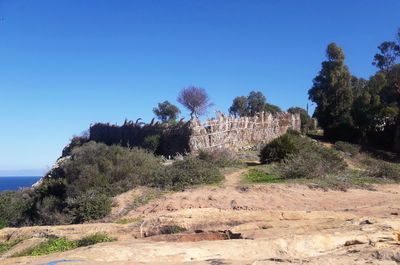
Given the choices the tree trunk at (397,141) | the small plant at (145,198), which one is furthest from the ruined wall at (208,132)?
the tree trunk at (397,141)

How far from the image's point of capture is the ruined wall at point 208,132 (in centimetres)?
1827

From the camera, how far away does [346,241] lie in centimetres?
446

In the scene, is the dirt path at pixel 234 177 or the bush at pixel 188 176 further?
the dirt path at pixel 234 177

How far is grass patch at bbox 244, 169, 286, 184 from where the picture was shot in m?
12.2

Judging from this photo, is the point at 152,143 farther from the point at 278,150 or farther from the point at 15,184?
the point at 15,184

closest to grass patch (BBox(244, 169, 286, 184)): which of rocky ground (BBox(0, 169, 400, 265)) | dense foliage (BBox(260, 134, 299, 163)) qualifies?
rocky ground (BBox(0, 169, 400, 265))

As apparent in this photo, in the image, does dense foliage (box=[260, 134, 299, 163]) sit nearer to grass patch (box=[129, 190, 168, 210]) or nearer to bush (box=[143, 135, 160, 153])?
bush (box=[143, 135, 160, 153])

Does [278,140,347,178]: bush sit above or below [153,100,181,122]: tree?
below

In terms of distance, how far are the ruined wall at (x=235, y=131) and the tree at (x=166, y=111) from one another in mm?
20040

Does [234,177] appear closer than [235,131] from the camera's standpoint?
Yes

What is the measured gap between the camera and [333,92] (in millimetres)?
30828

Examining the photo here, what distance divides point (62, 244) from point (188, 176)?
6.01 metres

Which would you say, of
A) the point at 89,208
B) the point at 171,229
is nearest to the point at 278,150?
the point at 89,208

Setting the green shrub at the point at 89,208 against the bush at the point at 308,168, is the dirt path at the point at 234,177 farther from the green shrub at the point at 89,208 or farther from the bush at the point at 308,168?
the green shrub at the point at 89,208
